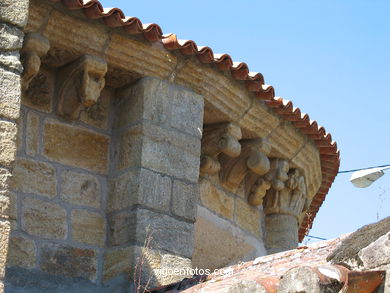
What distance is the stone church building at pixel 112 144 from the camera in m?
7.18

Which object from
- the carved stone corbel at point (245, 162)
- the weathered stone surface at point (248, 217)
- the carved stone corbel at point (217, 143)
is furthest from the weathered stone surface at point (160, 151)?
the weathered stone surface at point (248, 217)

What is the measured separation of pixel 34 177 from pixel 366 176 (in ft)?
20.1

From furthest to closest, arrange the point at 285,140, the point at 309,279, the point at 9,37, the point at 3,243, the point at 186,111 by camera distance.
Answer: the point at 285,140
the point at 186,111
the point at 9,37
the point at 3,243
the point at 309,279

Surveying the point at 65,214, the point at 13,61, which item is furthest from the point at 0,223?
the point at 65,214

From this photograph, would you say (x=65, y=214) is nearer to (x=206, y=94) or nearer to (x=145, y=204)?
(x=145, y=204)

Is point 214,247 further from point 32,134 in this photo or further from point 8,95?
Answer: point 8,95

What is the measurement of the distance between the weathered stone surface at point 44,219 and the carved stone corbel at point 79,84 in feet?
2.25

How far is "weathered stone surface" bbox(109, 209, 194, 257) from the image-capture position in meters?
7.32

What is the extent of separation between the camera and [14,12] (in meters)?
6.12

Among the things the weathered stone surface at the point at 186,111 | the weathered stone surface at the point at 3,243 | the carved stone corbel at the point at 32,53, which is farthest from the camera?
the weathered stone surface at the point at 186,111

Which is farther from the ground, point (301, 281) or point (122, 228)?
point (122, 228)

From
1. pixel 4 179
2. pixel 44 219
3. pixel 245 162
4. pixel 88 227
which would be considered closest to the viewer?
pixel 4 179

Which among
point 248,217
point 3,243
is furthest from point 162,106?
point 3,243

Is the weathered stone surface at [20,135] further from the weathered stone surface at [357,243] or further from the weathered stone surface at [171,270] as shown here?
the weathered stone surface at [357,243]
